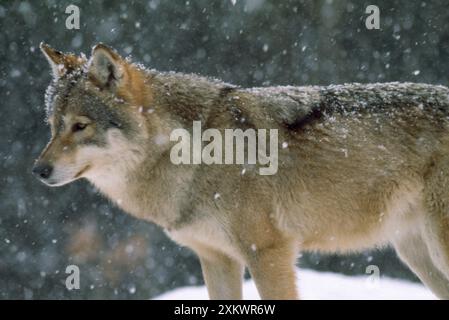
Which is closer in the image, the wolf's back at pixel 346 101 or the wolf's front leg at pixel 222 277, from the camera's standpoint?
the wolf's back at pixel 346 101

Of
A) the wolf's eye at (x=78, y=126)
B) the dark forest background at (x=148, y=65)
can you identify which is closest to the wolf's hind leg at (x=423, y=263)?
the wolf's eye at (x=78, y=126)

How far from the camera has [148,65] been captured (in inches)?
400

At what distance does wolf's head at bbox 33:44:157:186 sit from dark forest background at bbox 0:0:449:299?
486 centimetres

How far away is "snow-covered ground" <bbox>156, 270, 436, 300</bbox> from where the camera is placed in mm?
8227

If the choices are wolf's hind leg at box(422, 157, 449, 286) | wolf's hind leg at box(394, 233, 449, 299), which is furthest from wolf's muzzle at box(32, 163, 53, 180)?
wolf's hind leg at box(394, 233, 449, 299)

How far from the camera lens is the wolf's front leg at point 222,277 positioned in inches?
217

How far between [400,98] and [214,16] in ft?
16.8

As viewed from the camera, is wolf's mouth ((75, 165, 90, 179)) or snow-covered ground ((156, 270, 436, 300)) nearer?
wolf's mouth ((75, 165, 90, 179))

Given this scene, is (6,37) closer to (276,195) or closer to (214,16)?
(214,16)

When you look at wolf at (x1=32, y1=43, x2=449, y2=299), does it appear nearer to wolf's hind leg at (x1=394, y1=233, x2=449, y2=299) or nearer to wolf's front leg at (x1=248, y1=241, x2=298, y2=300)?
wolf's front leg at (x1=248, y1=241, x2=298, y2=300)

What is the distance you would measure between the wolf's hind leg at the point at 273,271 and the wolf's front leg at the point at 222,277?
426 mm

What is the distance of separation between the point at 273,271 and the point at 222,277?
0.58 metres

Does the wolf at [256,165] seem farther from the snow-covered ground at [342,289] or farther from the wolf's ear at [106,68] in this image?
the snow-covered ground at [342,289]
